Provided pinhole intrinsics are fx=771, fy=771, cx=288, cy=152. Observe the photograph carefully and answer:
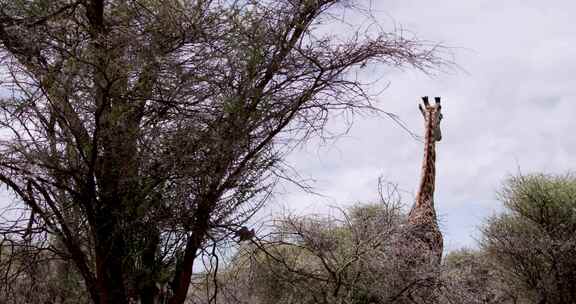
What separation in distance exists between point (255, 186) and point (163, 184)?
0.61 meters

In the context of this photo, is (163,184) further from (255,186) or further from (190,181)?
(255,186)

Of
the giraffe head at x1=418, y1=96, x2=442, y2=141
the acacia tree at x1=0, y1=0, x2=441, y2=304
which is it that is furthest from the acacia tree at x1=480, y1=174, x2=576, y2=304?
the acacia tree at x1=0, y1=0, x2=441, y2=304

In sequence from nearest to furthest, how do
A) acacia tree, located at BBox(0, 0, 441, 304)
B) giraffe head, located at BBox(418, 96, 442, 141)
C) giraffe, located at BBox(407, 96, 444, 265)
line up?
1. acacia tree, located at BBox(0, 0, 441, 304)
2. giraffe, located at BBox(407, 96, 444, 265)
3. giraffe head, located at BBox(418, 96, 442, 141)

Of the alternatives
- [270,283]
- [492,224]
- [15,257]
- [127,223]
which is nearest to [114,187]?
[127,223]

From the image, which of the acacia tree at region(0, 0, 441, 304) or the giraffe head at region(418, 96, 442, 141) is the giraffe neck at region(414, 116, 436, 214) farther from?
the acacia tree at region(0, 0, 441, 304)

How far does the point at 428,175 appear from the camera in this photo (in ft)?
34.4

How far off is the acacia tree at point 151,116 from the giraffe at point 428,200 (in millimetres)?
4354

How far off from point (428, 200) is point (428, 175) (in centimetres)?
53

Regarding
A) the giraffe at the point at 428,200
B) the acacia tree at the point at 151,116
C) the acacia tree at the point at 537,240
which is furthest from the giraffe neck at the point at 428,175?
the acacia tree at the point at 151,116

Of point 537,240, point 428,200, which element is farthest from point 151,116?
point 537,240

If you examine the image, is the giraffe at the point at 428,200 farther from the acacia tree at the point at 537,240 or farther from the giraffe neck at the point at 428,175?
the acacia tree at the point at 537,240

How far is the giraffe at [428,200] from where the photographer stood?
925cm

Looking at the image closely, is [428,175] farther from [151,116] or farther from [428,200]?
[151,116]

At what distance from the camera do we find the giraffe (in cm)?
925
